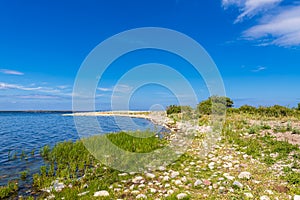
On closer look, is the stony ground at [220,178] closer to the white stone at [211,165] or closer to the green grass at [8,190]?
the white stone at [211,165]

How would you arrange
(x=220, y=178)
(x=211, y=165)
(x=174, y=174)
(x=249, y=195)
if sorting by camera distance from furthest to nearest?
(x=211, y=165) → (x=174, y=174) → (x=220, y=178) → (x=249, y=195)

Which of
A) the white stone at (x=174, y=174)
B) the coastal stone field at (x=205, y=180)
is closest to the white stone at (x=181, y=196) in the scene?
the coastal stone field at (x=205, y=180)

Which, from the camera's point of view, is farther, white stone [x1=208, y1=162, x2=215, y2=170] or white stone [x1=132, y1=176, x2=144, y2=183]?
white stone [x1=208, y1=162, x2=215, y2=170]

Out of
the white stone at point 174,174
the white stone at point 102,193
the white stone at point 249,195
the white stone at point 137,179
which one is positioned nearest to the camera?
the white stone at point 249,195

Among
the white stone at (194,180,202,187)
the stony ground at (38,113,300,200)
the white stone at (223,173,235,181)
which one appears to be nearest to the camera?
the stony ground at (38,113,300,200)

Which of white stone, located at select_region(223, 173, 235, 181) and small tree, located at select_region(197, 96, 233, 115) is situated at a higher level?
small tree, located at select_region(197, 96, 233, 115)

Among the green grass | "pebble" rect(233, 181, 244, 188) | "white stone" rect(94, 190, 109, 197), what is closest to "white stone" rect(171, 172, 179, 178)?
"pebble" rect(233, 181, 244, 188)

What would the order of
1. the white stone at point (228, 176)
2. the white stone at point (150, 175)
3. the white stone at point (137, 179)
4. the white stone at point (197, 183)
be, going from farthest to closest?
the white stone at point (150, 175) → the white stone at point (137, 179) → the white stone at point (228, 176) → the white stone at point (197, 183)

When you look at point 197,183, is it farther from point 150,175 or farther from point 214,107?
point 214,107

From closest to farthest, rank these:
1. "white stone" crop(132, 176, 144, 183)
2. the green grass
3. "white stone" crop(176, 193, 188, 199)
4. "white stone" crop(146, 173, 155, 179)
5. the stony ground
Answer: "white stone" crop(176, 193, 188, 199)
the stony ground
the green grass
"white stone" crop(132, 176, 144, 183)
"white stone" crop(146, 173, 155, 179)

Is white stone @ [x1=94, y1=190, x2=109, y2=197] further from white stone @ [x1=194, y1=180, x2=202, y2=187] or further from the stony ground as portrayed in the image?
white stone @ [x1=194, y1=180, x2=202, y2=187]

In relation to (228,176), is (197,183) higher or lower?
lower

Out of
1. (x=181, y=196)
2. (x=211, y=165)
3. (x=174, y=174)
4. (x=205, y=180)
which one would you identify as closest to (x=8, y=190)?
(x=174, y=174)

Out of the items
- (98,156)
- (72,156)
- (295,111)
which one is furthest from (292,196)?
(295,111)
